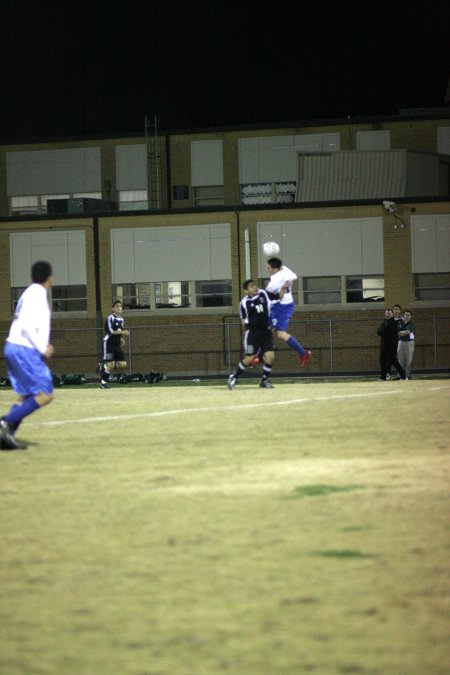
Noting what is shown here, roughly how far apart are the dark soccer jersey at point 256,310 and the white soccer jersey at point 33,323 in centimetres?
1021

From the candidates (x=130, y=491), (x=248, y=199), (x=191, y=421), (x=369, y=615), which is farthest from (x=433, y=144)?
(x=369, y=615)

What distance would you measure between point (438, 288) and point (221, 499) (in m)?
36.9

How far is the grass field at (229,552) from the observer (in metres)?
5.29

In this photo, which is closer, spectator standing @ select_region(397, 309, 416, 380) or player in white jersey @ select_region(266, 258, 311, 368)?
player in white jersey @ select_region(266, 258, 311, 368)

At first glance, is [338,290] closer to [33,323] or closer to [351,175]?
[351,175]

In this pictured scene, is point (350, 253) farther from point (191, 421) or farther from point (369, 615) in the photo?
point (369, 615)

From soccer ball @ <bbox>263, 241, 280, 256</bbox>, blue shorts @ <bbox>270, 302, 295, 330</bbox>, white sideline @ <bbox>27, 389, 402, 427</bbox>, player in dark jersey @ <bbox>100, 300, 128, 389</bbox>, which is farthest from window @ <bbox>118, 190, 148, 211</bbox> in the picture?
white sideline @ <bbox>27, 389, 402, 427</bbox>

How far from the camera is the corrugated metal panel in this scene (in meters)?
48.1

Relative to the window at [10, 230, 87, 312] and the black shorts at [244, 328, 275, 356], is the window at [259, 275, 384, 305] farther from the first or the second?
the black shorts at [244, 328, 275, 356]

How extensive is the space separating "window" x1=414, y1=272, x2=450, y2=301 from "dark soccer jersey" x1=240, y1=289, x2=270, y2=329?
2343 cm

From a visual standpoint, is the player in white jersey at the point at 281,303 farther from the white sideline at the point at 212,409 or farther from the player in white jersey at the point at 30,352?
the player in white jersey at the point at 30,352

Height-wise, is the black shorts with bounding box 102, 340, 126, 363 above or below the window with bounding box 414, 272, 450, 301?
below

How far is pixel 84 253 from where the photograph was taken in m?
47.3

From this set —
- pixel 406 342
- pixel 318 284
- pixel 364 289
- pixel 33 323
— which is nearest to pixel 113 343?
pixel 406 342
